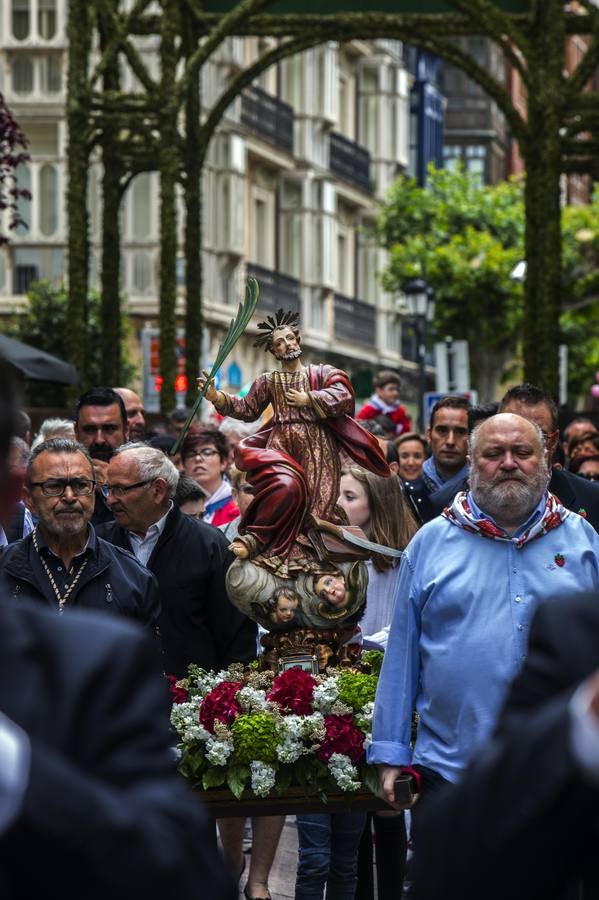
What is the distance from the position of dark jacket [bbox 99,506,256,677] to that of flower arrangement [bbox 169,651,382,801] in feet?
2.43

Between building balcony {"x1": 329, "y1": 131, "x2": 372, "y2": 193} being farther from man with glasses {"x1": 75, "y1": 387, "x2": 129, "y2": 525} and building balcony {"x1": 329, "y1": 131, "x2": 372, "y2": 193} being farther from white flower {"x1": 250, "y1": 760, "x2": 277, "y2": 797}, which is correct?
white flower {"x1": 250, "y1": 760, "x2": 277, "y2": 797}

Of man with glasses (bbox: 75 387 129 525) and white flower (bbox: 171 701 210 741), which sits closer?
white flower (bbox: 171 701 210 741)

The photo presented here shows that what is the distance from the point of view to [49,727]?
258 cm

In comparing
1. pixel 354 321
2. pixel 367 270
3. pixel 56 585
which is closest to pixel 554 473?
pixel 56 585

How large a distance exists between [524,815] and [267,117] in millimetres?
48969

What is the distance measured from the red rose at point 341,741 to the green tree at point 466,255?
151 feet

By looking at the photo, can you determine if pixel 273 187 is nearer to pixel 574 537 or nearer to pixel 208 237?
pixel 208 237

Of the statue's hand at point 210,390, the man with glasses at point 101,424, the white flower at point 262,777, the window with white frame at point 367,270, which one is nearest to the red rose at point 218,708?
the white flower at point 262,777

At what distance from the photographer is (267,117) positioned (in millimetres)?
50844

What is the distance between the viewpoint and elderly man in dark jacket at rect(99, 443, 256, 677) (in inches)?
356

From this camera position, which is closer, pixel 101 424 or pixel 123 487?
pixel 123 487

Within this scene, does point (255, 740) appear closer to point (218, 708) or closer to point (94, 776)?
point (218, 708)

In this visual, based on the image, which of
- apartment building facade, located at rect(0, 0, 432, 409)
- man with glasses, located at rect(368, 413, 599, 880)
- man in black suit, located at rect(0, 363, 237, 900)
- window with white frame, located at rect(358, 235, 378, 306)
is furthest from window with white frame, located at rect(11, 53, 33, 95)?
man in black suit, located at rect(0, 363, 237, 900)

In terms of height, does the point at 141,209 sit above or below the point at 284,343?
above
